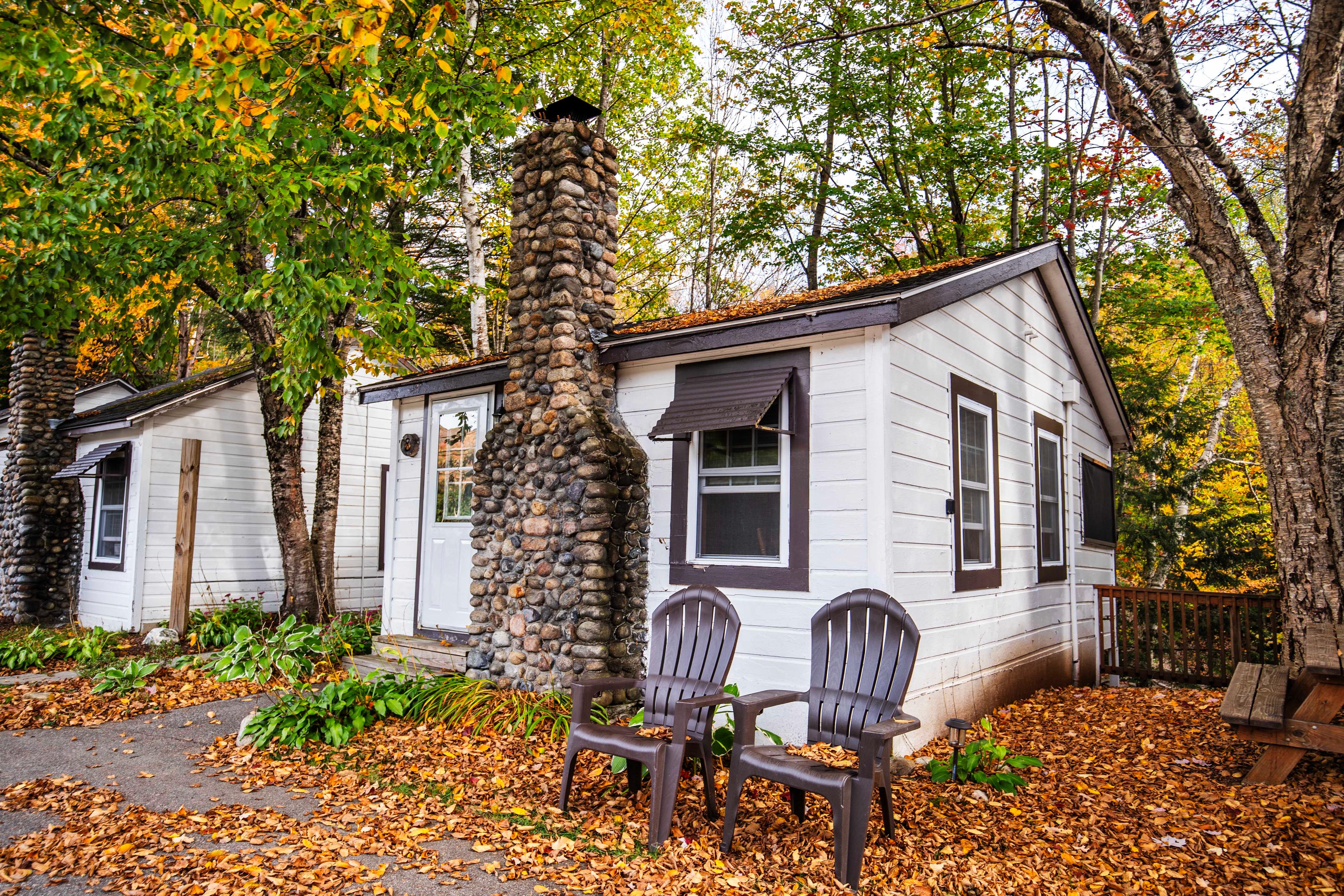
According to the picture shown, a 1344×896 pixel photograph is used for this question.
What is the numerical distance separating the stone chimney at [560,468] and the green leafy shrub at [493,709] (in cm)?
20

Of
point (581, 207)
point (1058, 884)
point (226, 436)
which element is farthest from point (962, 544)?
point (226, 436)

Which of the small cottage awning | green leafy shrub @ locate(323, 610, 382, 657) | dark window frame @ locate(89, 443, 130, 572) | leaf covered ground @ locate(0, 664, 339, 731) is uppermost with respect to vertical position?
the small cottage awning

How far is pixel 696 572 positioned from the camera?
5.87 metres

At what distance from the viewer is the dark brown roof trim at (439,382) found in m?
7.22

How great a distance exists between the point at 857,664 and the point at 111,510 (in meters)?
11.2

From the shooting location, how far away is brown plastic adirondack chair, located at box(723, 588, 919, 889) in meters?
3.31

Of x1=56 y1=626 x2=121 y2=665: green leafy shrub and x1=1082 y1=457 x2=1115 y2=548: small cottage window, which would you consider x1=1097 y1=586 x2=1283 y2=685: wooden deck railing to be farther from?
x1=56 y1=626 x2=121 y2=665: green leafy shrub

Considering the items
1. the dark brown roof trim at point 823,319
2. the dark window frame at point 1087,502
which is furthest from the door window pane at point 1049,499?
the dark brown roof trim at point 823,319

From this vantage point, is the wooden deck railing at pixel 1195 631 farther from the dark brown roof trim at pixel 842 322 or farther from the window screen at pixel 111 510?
the window screen at pixel 111 510

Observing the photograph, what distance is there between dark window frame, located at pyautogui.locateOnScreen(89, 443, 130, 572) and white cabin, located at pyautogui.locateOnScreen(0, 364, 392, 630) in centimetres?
2

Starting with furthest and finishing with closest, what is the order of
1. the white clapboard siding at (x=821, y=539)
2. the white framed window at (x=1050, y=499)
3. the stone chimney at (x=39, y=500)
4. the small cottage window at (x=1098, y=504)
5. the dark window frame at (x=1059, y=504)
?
the stone chimney at (x=39, y=500) → the small cottage window at (x=1098, y=504) → the white framed window at (x=1050, y=499) → the dark window frame at (x=1059, y=504) → the white clapboard siding at (x=821, y=539)

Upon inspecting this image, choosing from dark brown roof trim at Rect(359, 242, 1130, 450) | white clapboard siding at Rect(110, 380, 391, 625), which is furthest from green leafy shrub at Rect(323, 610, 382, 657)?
dark brown roof trim at Rect(359, 242, 1130, 450)

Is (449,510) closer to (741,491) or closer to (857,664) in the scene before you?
(741,491)

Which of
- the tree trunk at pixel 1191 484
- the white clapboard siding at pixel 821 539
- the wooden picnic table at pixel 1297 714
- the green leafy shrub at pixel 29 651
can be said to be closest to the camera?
the wooden picnic table at pixel 1297 714
